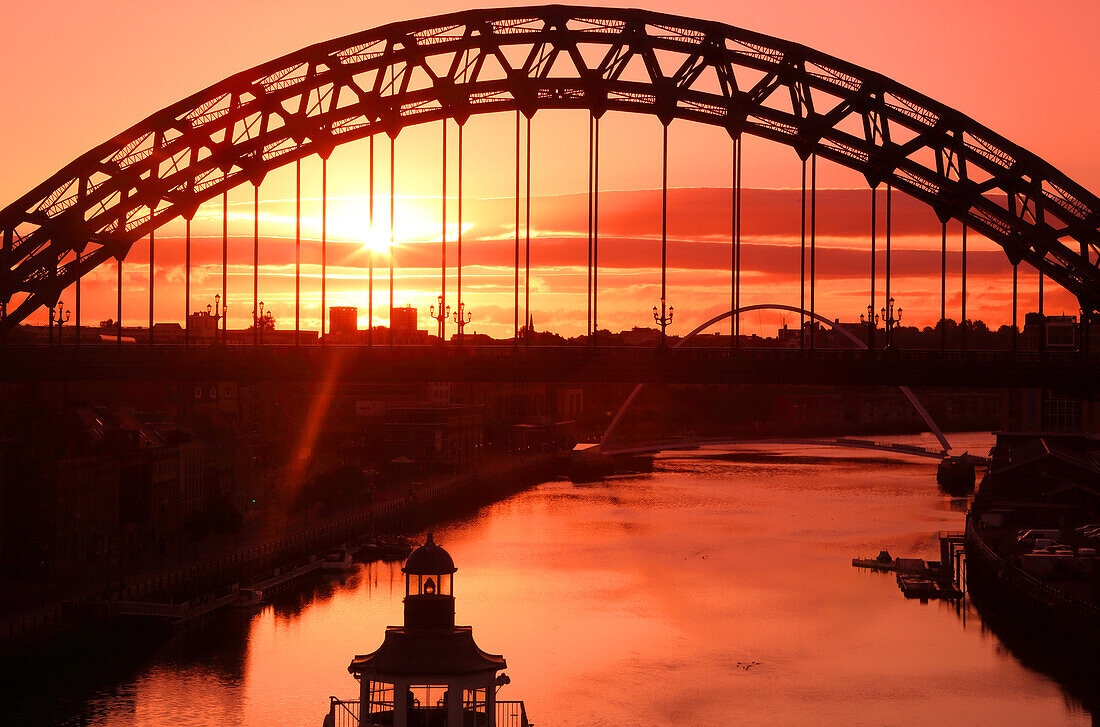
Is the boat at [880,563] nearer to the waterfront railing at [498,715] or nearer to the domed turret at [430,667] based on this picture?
the waterfront railing at [498,715]

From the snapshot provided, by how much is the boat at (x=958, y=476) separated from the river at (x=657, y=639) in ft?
71.6

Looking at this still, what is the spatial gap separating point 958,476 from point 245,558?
212 ft

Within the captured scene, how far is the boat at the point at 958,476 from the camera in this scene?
114m

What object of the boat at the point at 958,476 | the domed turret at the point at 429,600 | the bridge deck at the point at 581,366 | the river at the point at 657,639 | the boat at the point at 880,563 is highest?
the bridge deck at the point at 581,366

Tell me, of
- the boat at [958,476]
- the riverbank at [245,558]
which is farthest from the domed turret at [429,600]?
the boat at [958,476]

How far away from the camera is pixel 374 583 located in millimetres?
69250

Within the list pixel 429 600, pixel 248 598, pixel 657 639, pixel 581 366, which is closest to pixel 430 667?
pixel 429 600

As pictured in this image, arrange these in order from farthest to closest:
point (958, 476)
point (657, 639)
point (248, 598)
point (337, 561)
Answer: point (958, 476) → point (337, 561) → point (248, 598) → point (657, 639)

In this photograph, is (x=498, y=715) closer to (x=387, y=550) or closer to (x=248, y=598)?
(x=248, y=598)

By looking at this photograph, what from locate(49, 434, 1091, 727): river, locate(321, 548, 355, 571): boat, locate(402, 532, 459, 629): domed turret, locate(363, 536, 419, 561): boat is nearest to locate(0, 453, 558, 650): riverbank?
locate(321, 548, 355, 571): boat

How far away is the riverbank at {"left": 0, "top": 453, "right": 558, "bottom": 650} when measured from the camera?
163 ft

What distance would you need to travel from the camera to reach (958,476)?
375ft

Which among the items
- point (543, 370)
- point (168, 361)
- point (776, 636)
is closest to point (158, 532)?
point (168, 361)

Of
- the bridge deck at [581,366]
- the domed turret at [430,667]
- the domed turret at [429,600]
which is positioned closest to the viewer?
the domed turret at [430,667]
